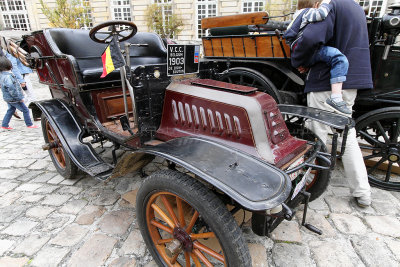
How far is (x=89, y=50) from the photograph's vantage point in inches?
144

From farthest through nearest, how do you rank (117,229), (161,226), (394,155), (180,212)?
(394,155) → (117,229) → (161,226) → (180,212)

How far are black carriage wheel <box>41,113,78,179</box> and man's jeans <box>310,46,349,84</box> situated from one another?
124 inches

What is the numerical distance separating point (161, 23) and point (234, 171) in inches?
716

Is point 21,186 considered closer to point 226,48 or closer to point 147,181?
point 147,181

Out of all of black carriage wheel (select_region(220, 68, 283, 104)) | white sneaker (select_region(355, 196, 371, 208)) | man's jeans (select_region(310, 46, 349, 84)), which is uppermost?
man's jeans (select_region(310, 46, 349, 84))

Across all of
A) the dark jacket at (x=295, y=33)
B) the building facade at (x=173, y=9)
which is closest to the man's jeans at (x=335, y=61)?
the dark jacket at (x=295, y=33)

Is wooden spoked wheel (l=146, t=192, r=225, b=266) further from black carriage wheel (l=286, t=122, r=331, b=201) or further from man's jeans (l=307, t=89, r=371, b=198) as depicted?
man's jeans (l=307, t=89, r=371, b=198)

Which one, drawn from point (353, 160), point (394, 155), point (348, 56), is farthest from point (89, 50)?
point (394, 155)

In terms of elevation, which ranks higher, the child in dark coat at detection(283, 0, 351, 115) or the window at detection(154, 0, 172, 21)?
the window at detection(154, 0, 172, 21)

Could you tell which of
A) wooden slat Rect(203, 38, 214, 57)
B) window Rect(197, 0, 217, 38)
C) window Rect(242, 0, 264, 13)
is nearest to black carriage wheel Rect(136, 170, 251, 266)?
wooden slat Rect(203, 38, 214, 57)

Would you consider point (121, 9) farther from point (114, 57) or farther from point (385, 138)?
point (385, 138)

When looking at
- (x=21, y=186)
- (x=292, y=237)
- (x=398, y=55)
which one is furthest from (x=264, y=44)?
(x=21, y=186)

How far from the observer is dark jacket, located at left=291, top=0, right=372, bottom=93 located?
246cm

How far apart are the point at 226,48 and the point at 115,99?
1938 millimetres
